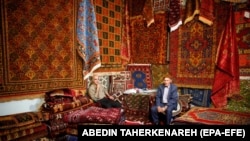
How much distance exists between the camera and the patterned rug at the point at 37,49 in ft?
11.0

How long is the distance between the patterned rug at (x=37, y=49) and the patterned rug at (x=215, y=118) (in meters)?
2.33

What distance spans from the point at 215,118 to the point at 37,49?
344 centimetres

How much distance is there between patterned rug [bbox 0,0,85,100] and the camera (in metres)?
3.35

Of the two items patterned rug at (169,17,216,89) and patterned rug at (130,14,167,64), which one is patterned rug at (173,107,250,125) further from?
patterned rug at (130,14,167,64)

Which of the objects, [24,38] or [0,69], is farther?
[24,38]

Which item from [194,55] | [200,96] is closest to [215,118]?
[200,96]

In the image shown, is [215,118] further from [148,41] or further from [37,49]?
[37,49]

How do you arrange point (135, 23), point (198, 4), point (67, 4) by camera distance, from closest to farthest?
point (67, 4) → point (198, 4) → point (135, 23)

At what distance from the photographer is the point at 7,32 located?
3.32m

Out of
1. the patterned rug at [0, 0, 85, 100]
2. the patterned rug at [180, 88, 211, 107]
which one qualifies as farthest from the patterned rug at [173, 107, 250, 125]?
the patterned rug at [0, 0, 85, 100]

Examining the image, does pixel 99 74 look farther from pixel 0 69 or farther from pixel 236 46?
pixel 236 46

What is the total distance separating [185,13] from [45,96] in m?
3.69

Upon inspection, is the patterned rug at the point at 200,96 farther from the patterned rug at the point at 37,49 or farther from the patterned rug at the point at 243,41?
the patterned rug at the point at 37,49

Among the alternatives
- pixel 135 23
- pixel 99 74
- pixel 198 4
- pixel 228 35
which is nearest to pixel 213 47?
pixel 228 35
